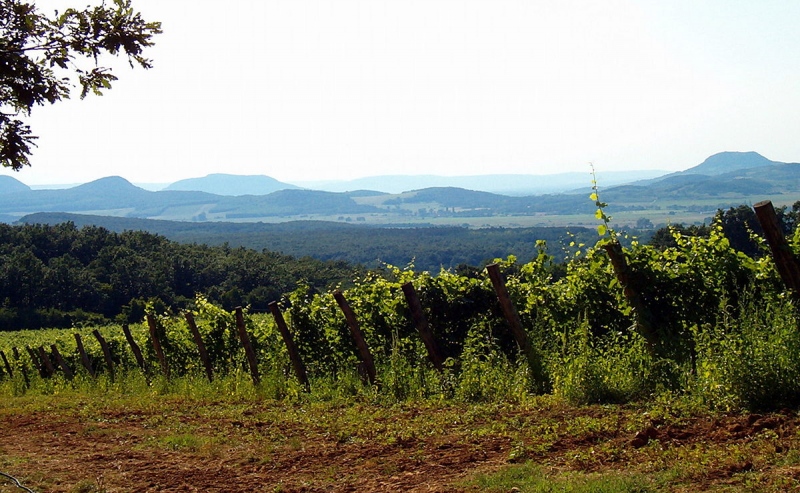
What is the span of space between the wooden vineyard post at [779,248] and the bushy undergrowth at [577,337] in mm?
263

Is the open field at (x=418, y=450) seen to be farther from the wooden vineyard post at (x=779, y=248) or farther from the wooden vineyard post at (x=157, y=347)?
the wooden vineyard post at (x=157, y=347)

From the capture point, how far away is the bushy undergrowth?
21.6 ft

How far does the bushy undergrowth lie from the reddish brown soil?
73 centimetres

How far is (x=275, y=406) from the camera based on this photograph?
9914 millimetres

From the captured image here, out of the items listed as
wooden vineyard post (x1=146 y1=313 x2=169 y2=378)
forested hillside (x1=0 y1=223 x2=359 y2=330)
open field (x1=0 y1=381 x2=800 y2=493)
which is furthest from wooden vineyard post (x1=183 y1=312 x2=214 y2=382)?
forested hillside (x1=0 y1=223 x2=359 y2=330)

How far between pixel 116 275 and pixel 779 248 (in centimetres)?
9334

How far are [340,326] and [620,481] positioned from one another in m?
8.13

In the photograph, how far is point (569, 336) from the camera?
29.0ft

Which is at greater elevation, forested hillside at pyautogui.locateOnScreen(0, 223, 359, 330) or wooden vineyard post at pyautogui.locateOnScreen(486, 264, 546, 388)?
wooden vineyard post at pyautogui.locateOnScreen(486, 264, 546, 388)

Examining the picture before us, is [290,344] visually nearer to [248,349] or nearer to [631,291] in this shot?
[248,349]

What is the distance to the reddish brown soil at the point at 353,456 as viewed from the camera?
5.32m

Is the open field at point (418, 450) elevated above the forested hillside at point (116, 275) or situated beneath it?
elevated above

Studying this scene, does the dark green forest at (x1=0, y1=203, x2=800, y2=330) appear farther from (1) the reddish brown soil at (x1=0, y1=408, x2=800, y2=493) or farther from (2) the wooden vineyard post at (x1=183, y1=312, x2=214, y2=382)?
(1) the reddish brown soil at (x1=0, y1=408, x2=800, y2=493)

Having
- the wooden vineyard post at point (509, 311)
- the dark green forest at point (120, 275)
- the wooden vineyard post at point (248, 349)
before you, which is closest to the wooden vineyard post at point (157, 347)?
the wooden vineyard post at point (248, 349)
